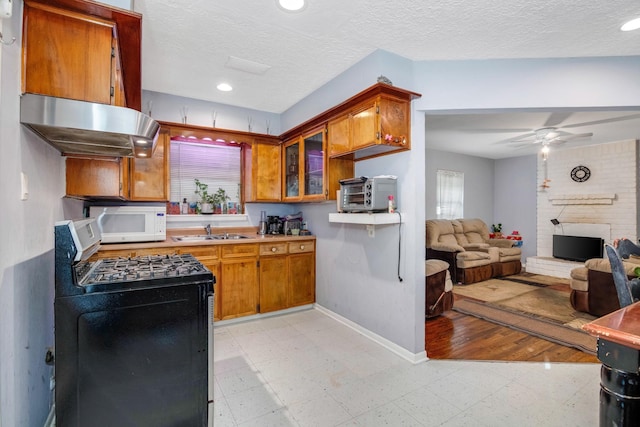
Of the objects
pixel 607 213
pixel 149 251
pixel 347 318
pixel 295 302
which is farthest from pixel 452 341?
pixel 607 213

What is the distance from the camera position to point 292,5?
2.02m

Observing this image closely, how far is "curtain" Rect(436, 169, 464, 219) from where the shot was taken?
6.76 meters

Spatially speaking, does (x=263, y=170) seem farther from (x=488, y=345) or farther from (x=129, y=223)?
(x=488, y=345)

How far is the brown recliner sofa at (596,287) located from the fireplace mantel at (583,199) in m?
2.79

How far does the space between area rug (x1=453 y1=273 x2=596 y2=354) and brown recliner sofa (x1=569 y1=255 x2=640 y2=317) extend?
14 centimetres

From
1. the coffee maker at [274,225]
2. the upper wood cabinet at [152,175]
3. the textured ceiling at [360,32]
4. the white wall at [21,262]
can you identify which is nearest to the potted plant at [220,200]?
the coffee maker at [274,225]

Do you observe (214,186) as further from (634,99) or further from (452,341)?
(634,99)

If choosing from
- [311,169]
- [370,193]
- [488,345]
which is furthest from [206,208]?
[488,345]

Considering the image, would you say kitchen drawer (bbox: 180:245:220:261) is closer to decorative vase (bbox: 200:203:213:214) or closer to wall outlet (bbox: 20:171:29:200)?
decorative vase (bbox: 200:203:213:214)

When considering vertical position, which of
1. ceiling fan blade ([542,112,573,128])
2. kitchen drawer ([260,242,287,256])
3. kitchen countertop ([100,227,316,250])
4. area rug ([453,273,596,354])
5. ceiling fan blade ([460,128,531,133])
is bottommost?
area rug ([453,273,596,354])

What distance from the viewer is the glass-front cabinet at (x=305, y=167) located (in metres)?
3.35

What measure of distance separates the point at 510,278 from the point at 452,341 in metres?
3.81

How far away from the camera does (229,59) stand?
2789 mm

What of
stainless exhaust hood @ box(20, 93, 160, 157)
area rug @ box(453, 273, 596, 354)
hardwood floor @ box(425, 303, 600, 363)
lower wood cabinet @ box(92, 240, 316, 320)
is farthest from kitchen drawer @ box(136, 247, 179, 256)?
area rug @ box(453, 273, 596, 354)
